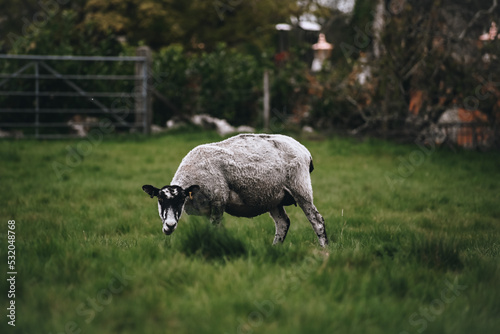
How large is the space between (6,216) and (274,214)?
10.8 feet

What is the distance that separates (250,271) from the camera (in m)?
3.52

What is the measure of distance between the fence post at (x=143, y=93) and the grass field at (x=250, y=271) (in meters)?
6.38

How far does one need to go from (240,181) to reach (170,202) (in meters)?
0.63

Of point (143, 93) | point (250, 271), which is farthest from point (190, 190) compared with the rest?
point (143, 93)

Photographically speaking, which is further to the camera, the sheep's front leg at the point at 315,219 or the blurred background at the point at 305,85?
the blurred background at the point at 305,85

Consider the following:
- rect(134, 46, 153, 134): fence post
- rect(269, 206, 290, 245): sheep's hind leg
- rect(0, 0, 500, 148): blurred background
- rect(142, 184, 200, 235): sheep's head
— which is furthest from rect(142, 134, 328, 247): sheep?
rect(134, 46, 153, 134): fence post

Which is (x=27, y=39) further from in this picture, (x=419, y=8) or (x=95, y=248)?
(x=95, y=248)

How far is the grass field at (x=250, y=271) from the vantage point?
2.94 meters

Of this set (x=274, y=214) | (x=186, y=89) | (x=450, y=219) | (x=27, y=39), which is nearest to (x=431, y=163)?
(x=450, y=219)

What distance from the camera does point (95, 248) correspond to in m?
4.18

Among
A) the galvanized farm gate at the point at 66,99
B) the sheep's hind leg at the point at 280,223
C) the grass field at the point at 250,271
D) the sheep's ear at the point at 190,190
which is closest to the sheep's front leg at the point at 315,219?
the grass field at the point at 250,271

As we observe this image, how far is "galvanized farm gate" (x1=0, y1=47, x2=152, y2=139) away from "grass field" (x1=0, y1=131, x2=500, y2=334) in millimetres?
6349

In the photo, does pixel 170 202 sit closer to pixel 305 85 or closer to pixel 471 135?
pixel 471 135

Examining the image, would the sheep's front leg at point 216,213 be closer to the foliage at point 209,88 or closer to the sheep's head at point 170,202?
the sheep's head at point 170,202
